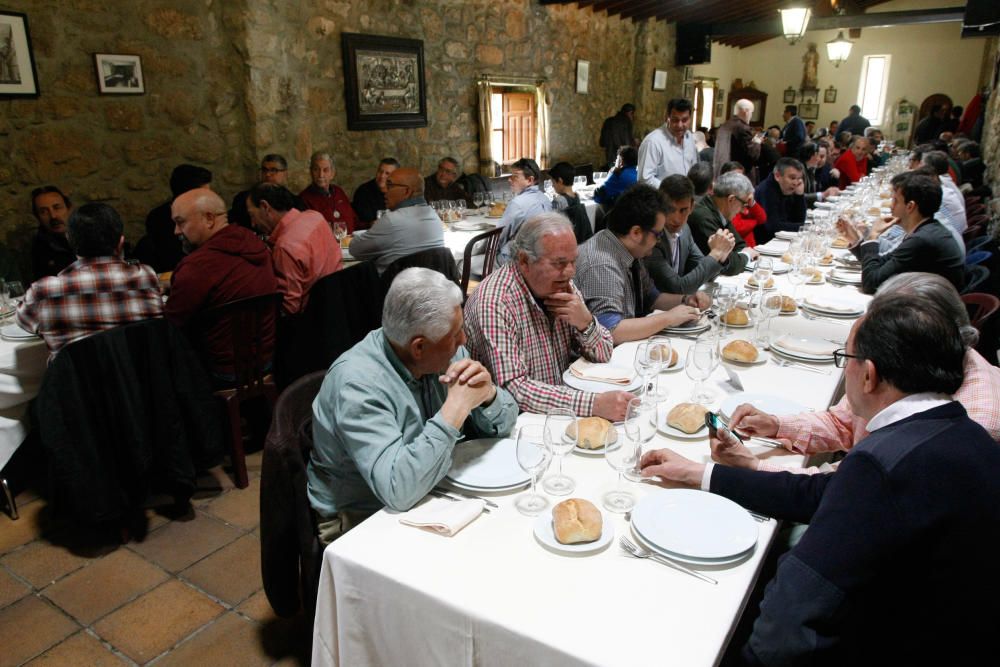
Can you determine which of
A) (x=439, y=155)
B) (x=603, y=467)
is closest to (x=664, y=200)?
(x=603, y=467)

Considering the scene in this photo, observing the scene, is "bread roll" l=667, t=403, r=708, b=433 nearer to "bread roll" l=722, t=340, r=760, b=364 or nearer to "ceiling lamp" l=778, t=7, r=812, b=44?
"bread roll" l=722, t=340, r=760, b=364

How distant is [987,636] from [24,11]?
514 centimetres

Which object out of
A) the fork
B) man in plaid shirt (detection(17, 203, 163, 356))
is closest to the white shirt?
man in plaid shirt (detection(17, 203, 163, 356))

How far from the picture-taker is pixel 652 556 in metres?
1.26

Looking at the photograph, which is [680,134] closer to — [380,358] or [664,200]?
[664,200]

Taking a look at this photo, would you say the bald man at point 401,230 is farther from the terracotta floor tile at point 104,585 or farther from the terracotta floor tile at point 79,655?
the terracotta floor tile at point 79,655

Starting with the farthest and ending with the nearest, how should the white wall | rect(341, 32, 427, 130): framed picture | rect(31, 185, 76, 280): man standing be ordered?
1. the white wall
2. rect(341, 32, 427, 130): framed picture
3. rect(31, 185, 76, 280): man standing

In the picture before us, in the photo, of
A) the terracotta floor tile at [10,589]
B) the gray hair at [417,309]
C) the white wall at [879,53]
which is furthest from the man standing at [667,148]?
the white wall at [879,53]

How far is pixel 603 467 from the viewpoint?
158cm

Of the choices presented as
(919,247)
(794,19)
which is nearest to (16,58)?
(919,247)

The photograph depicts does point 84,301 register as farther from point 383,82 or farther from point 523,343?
point 383,82

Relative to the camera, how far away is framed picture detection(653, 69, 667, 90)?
11180 millimetres

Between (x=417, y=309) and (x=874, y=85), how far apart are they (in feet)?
60.8

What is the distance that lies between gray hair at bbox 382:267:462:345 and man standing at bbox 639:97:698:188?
4.86 meters
